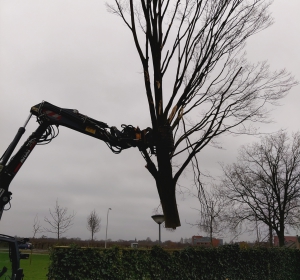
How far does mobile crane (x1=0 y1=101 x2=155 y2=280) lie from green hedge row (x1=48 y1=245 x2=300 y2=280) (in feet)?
3.03

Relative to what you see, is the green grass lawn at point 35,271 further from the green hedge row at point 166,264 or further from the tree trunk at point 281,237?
the tree trunk at point 281,237

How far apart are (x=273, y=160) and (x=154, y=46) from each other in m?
22.5

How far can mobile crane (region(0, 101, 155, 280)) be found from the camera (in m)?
5.87

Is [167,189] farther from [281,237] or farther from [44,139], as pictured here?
[281,237]

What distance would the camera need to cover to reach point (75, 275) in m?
6.67

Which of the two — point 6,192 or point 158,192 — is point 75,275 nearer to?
point 6,192

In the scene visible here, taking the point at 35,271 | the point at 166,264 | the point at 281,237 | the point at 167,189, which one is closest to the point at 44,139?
the point at 167,189

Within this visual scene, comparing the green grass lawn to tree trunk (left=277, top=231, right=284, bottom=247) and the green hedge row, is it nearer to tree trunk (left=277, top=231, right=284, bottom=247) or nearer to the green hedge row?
the green hedge row

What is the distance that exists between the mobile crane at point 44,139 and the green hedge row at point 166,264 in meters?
0.92

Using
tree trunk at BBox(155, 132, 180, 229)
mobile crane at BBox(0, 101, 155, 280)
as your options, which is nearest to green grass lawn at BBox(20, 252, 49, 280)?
tree trunk at BBox(155, 132, 180, 229)

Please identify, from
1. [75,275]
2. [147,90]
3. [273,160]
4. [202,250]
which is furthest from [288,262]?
[273,160]

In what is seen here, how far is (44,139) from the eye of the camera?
7070 millimetres

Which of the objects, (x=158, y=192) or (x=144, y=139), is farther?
(x=158, y=192)

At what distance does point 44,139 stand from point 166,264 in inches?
168
